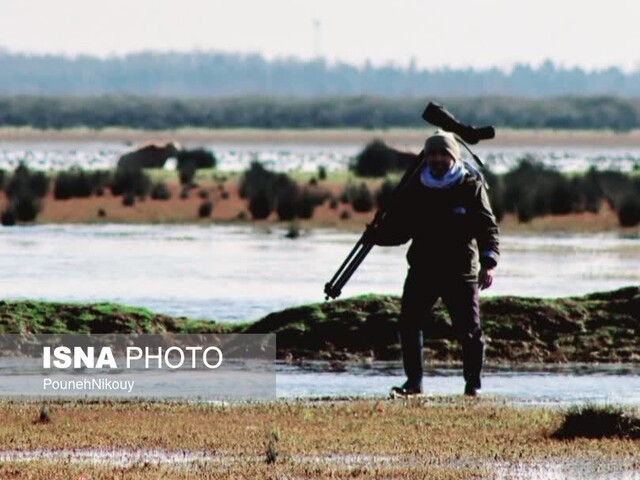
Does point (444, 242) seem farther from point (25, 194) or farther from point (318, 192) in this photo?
point (318, 192)

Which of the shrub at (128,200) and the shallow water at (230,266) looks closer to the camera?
the shallow water at (230,266)

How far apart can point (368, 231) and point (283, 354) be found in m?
4.57

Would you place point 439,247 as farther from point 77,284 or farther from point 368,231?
point 77,284

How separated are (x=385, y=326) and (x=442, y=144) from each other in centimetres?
574

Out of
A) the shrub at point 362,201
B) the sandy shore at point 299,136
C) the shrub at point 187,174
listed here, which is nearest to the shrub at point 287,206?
the shrub at point 362,201

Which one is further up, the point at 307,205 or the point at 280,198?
the point at 280,198

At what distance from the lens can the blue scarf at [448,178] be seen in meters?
15.1

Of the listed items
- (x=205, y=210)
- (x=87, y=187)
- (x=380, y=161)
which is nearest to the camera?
(x=205, y=210)

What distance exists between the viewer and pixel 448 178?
596 inches

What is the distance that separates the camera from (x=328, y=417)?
47.6 ft

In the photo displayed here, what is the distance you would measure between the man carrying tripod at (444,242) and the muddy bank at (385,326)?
170 inches

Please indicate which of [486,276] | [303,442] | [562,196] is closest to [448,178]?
[486,276]

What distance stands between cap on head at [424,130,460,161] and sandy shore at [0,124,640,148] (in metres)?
127

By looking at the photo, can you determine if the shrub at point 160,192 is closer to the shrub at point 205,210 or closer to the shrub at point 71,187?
the shrub at point 71,187
